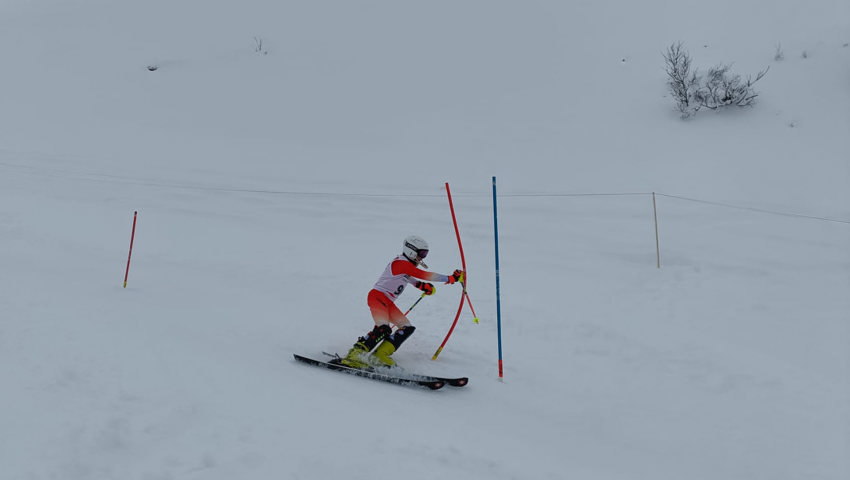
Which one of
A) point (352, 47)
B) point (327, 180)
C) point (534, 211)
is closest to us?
point (534, 211)

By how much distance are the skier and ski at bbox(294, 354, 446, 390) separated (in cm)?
10

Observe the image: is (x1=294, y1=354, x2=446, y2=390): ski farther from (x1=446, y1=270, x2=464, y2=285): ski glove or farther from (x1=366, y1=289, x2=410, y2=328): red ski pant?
(x1=446, y1=270, x2=464, y2=285): ski glove

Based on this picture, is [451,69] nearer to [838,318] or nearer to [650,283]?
[650,283]

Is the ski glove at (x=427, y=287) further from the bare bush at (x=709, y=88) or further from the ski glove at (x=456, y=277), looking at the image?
the bare bush at (x=709, y=88)

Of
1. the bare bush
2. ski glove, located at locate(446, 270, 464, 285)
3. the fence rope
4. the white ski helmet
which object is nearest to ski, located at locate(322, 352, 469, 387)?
ski glove, located at locate(446, 270, 464, 285)

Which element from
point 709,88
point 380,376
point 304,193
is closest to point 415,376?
point 380,376

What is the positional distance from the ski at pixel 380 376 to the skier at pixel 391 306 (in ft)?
0.34

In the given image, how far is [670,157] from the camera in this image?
14.0 meters

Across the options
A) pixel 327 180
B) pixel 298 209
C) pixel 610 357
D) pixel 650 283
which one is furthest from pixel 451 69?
pixel 610 357

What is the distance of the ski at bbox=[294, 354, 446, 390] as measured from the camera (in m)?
7.25

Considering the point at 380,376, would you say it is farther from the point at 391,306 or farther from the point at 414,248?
the point at 414,248

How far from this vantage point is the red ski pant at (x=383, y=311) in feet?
26.4

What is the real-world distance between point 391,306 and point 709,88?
426 inches

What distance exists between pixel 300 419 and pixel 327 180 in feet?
38.5
